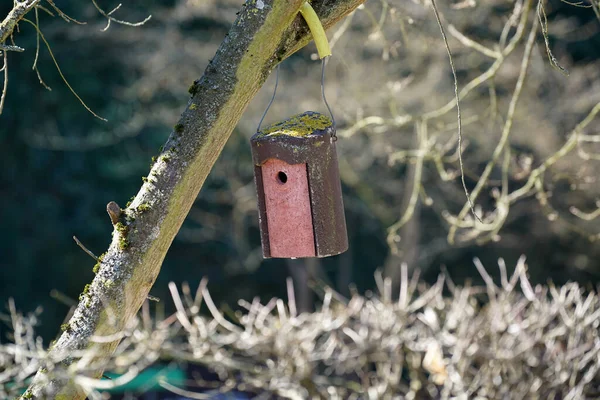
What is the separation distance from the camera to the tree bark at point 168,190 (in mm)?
2320

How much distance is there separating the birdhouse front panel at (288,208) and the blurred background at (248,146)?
19.2 feet

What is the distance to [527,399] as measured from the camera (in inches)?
187

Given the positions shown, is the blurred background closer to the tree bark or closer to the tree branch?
the tree bark

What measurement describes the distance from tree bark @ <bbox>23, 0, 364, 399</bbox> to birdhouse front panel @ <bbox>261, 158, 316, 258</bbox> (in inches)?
14.0

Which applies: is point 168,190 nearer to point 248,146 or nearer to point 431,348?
point 431,348

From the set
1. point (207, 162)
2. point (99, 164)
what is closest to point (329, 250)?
point (207, 162)

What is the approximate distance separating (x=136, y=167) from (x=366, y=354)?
6510mm

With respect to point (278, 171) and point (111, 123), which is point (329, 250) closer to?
point (278, 171)

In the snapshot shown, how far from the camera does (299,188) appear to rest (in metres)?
2.66

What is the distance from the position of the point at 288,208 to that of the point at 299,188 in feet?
0.30

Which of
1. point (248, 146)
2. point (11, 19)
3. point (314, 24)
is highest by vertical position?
point (11, 19)

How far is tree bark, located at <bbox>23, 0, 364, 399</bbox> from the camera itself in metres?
2.32

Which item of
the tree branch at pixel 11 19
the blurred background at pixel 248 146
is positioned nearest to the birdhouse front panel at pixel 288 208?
the tree branch at pixel 11 19

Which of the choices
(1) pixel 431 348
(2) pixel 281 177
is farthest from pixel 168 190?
(1) pixel 431 348
